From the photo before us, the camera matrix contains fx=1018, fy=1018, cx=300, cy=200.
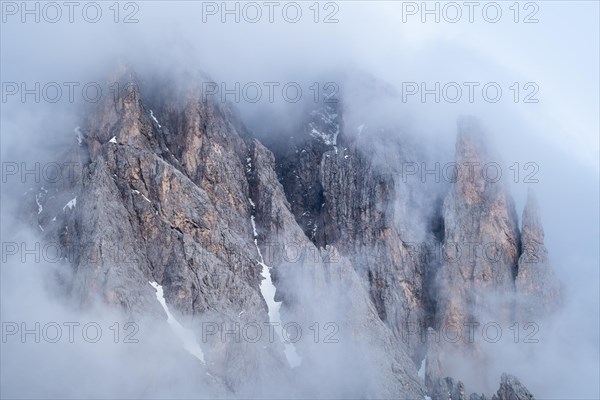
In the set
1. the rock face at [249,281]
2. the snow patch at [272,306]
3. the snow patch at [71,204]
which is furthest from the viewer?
the snow patch at [71,204]

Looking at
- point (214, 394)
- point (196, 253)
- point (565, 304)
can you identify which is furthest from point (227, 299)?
point (565, 304)

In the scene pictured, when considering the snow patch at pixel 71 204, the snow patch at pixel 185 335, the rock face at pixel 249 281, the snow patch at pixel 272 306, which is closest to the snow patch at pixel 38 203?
the rock face at pixel 249 281

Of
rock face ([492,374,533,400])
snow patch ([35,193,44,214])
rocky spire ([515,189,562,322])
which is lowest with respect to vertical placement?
rock face ([492,374,533,400])

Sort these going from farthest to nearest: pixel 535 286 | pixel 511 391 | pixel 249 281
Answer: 1. pixel 535 286
2. pixel 249 281
3. pixel 511 391

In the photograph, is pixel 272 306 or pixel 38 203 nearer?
pixel 272 306

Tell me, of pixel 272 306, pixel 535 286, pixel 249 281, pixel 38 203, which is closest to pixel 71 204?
pixel 38 203

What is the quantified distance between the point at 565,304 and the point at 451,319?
22.5m

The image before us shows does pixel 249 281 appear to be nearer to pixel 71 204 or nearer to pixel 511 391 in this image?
pixel 71 204

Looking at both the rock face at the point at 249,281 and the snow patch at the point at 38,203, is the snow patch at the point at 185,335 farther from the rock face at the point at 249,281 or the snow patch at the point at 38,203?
the snow patch at the point at 38,203

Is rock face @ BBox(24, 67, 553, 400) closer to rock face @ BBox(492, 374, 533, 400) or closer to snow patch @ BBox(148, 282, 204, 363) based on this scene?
rock face @ BBox(492, 374, 533, 400)

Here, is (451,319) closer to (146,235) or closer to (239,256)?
(239,256)

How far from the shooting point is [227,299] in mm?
180125

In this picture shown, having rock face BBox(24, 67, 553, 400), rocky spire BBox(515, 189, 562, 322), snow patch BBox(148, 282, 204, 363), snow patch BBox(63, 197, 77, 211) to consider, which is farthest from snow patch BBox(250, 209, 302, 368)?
rocky spire BBox(515, 189, 562, 322)

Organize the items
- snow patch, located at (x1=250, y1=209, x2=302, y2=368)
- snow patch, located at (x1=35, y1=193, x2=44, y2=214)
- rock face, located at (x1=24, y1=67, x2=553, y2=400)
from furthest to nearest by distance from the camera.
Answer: snow patch, located at (x1=35, y1=193, x2=44, y2=214) → snow patch, located at (x1=250, y1=209, x2=302, y2=368) → rock face, located at (x1=24, y1=67, x2=553, y2=400)
